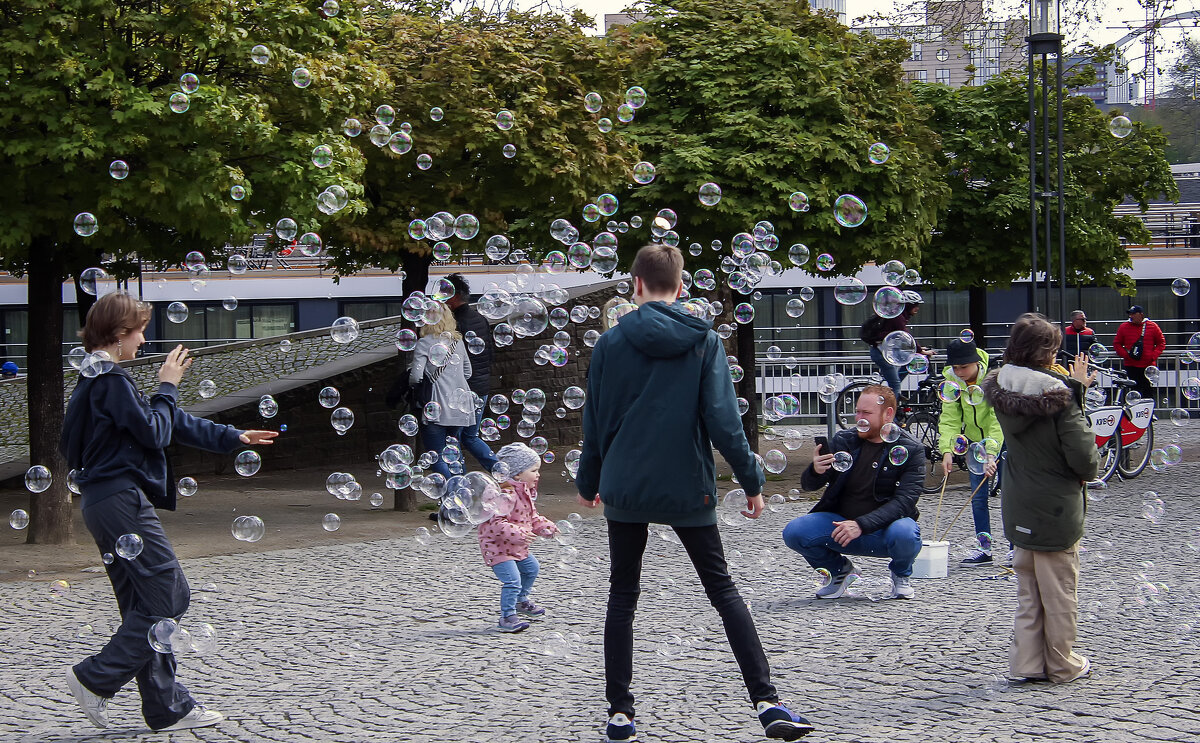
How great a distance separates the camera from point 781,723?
4.43 m

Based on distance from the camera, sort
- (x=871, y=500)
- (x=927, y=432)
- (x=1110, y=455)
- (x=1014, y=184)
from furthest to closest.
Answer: (x=1014, y=184)
(x=927, y=432)
(x=1110, y=455)
(x=871, y=500)

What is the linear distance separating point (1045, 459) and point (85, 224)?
6172mm

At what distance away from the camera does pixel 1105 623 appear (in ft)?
21.1

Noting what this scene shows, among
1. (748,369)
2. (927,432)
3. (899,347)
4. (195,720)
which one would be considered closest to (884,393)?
(899,347)

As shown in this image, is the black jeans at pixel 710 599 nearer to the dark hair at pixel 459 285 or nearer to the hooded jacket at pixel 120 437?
the hooded jacket at pixel 120 437

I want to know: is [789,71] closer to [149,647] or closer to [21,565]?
[21,565]

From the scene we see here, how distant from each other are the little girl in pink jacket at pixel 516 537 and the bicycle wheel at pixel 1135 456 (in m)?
8.14

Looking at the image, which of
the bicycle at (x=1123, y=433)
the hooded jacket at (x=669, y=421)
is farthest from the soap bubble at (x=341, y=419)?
the bicycle at (x=1123, y=433)

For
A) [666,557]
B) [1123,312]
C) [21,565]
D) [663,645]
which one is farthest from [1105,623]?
[1123,312]

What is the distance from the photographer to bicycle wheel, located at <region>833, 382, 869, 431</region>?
15320mm

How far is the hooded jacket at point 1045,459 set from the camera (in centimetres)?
544

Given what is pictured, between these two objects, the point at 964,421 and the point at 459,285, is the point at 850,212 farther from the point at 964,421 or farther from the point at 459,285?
the point at 459,285

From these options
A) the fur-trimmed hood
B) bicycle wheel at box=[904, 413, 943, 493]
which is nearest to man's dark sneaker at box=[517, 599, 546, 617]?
the fur-trimmed hood

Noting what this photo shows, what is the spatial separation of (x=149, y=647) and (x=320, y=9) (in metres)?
5.97
